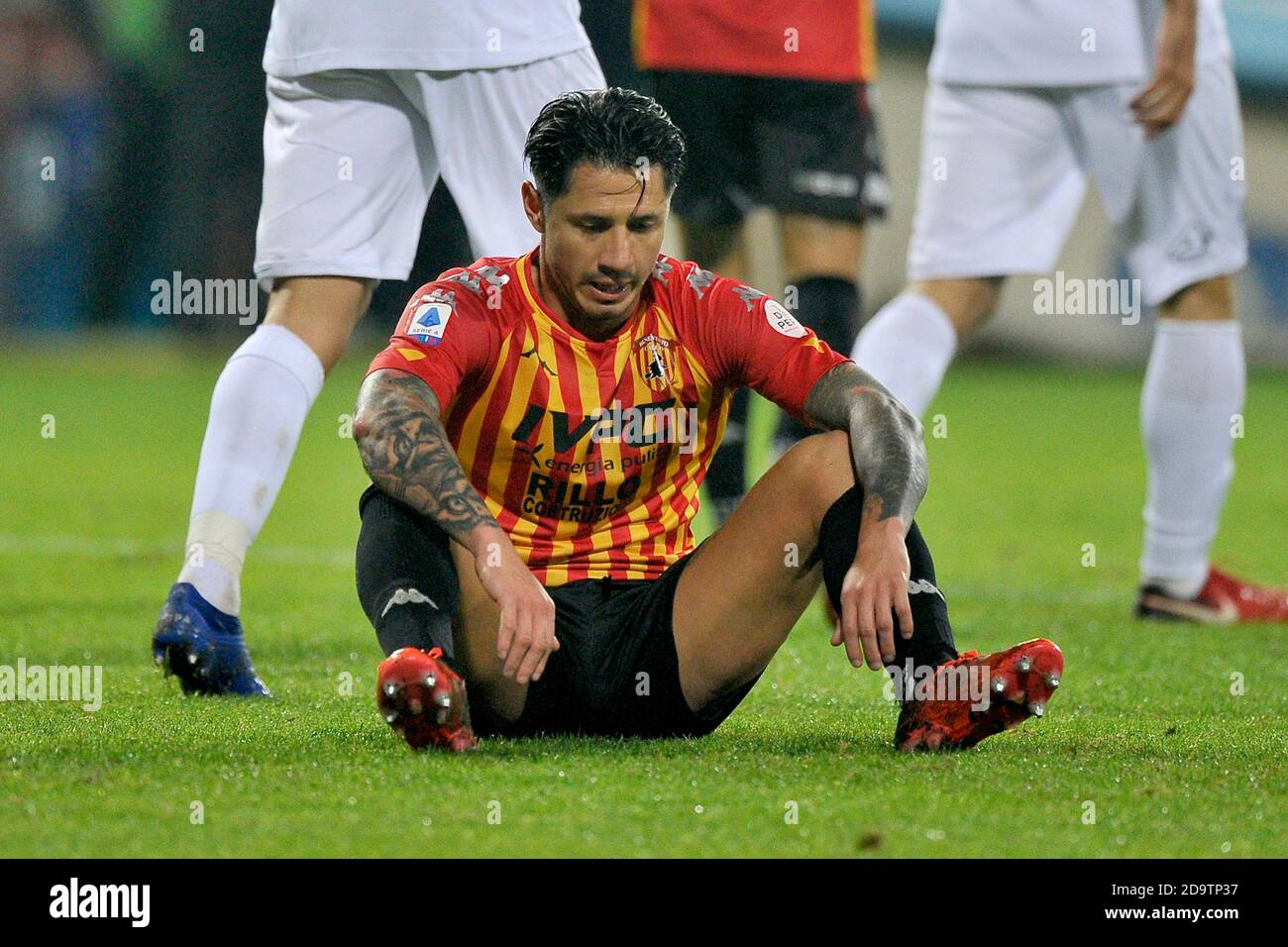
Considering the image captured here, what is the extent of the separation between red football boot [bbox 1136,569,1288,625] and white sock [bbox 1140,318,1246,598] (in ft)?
0.11

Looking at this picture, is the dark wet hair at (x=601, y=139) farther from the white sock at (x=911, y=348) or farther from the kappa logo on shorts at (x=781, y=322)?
the white sock at (x=911, y=348)

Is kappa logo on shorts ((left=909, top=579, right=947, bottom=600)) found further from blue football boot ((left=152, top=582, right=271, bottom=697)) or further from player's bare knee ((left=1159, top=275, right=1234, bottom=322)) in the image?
player's bare knee ((left=1159, top=275, right=1234, bottom=322))

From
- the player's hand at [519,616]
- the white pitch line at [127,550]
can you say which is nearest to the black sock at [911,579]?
the player's hand at [519,616]

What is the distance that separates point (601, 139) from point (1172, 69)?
7.70ft

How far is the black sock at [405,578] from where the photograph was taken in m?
3.00

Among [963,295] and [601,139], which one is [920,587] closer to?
[601,139]

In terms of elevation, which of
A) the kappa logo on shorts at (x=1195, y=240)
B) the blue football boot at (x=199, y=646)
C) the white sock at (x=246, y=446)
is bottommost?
the blue football boot at (x=199, y=646)

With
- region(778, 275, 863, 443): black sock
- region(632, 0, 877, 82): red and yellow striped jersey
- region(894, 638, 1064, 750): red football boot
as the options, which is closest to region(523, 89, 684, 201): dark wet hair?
region(894, 638, 1064, 750): red football boot

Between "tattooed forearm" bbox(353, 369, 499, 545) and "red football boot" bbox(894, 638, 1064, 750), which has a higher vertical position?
"tattooed forearm" bbox(353, 369, 499, 545)

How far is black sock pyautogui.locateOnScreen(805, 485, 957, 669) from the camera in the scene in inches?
120

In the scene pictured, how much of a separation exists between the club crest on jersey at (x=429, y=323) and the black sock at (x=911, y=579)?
682 mm

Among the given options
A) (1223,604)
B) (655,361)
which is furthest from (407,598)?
(1223,604)

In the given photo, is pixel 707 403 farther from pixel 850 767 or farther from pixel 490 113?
pixel 490 113

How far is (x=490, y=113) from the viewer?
391 cm
